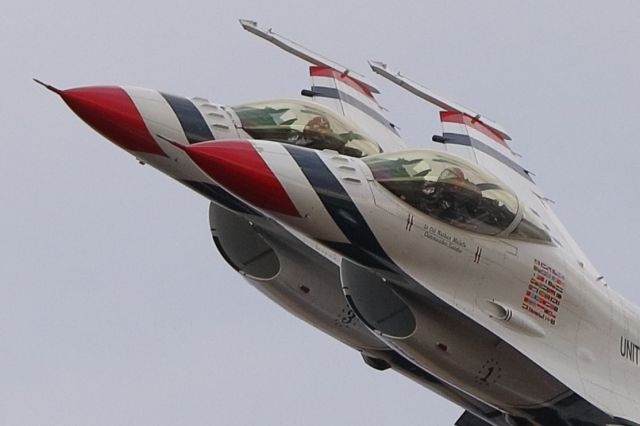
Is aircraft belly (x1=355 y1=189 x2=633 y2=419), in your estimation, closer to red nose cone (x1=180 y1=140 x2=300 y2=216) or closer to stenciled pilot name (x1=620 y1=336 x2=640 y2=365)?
stenciled pilot name (x1=620 y1=336 x2=640 y2=365)

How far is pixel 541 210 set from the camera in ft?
104

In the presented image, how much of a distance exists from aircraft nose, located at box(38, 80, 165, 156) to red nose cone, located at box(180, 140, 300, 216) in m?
3.45

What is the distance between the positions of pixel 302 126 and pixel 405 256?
4481 millimetres

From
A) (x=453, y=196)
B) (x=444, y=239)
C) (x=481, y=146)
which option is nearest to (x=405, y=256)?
(x=444, y=239)

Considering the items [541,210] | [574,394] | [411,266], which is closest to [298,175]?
[411,266]

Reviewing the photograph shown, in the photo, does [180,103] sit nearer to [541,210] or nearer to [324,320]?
[324,320]

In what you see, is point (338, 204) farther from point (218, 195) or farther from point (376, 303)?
point (218, 195)

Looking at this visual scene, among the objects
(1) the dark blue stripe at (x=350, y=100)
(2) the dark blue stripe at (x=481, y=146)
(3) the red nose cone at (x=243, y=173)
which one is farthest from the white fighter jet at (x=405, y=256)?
(2) the dark blue stripe at (x=481, y=146)

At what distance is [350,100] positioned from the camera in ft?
110

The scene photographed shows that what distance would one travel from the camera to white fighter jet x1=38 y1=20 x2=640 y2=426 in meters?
22.2

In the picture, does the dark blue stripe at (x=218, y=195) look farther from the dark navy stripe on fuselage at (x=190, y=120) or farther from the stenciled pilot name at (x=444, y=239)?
the stenciled pilot name at (x=444, y=239)

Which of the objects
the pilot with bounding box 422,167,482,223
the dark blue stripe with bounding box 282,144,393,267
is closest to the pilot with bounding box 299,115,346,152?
the pilot with bounding box 422,167,482,223

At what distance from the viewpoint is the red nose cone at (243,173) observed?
850 inches

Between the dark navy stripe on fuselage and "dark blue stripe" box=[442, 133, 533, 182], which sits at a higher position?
the dark navy stripe on fuselage
